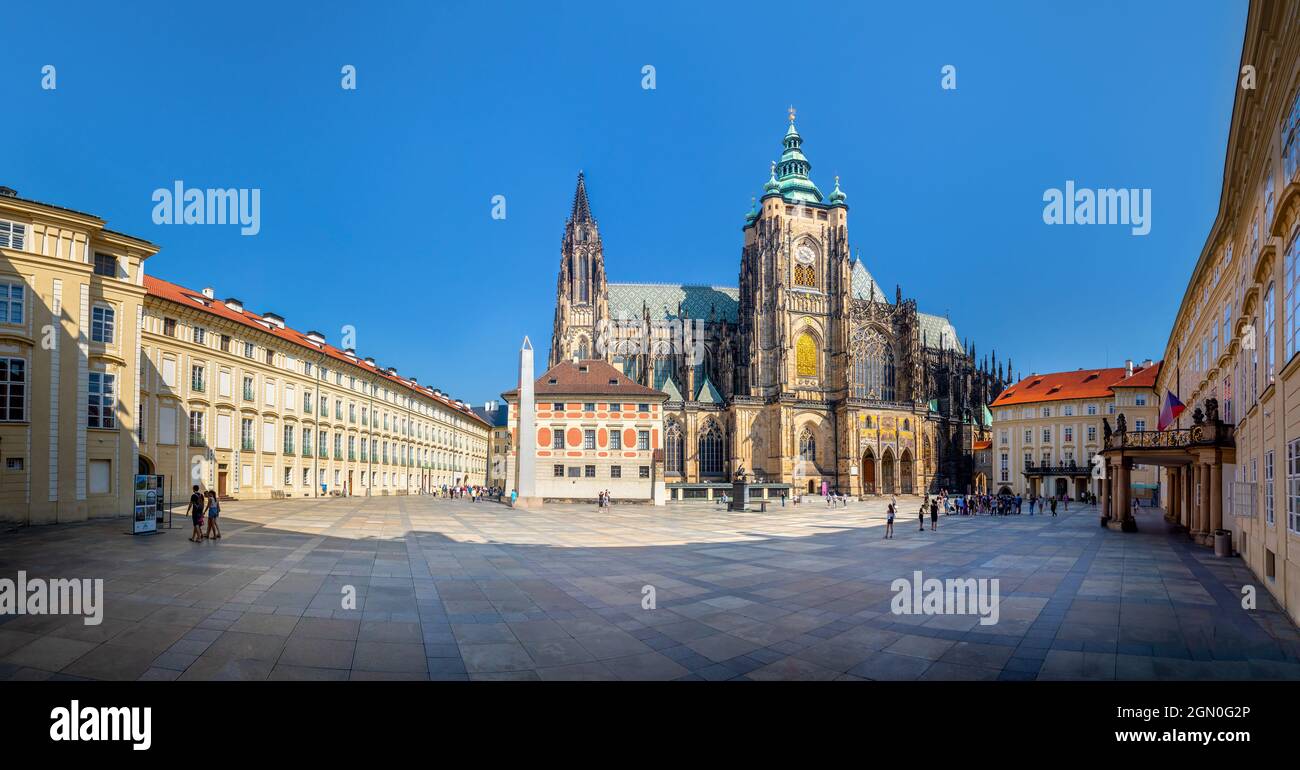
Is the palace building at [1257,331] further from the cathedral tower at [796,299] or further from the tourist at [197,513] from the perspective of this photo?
the cathedral tower at [796,299]

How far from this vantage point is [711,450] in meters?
71.8

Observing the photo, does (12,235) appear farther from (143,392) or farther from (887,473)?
(887,473)

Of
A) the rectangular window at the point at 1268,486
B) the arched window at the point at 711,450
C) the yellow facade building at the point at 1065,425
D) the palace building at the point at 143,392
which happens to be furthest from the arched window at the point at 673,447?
the rectangular window at the point at 1268,486

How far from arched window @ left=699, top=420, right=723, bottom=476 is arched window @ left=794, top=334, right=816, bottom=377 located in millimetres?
11657

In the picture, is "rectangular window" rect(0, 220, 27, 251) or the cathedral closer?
"rectangular window" rect(0, 220, 27, 251)

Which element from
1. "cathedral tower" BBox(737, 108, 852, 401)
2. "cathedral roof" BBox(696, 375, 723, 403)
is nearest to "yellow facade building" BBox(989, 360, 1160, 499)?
"cathedral tower" BBox(737, 108, 852, 401)

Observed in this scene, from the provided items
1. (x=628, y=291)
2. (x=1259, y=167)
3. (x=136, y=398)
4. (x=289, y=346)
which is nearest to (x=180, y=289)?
(x=289, y=346)

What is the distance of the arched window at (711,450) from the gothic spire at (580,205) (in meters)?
34.5

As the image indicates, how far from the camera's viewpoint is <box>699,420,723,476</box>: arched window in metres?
71.4

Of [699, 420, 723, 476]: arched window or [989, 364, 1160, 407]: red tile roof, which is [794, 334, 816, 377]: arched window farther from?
[989, 364, 1160, 407]: red tile roof

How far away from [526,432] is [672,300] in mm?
51980
